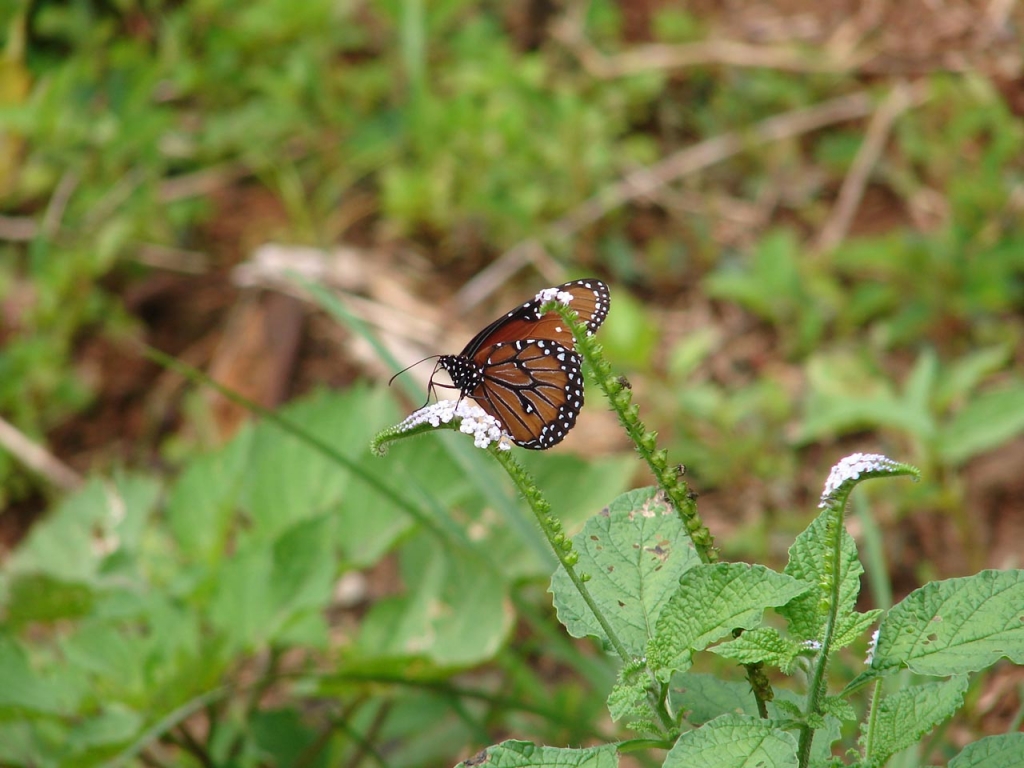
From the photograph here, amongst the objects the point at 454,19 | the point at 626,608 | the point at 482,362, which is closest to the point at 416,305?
the point at 454,19

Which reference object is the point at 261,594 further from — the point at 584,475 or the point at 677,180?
the point at 677,180

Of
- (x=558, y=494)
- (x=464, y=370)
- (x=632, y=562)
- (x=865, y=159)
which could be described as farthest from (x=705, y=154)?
(x=632, y=562)

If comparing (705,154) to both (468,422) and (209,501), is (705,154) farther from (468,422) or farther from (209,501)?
(468,422)

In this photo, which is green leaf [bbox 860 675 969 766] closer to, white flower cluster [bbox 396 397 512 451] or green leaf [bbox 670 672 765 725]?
green leaf [bbox 670 672 765 725]

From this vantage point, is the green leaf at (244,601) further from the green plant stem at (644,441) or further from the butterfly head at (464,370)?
the green plant stem at (644,441)

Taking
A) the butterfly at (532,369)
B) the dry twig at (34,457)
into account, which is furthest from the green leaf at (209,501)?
the dry twig at (34,457)
